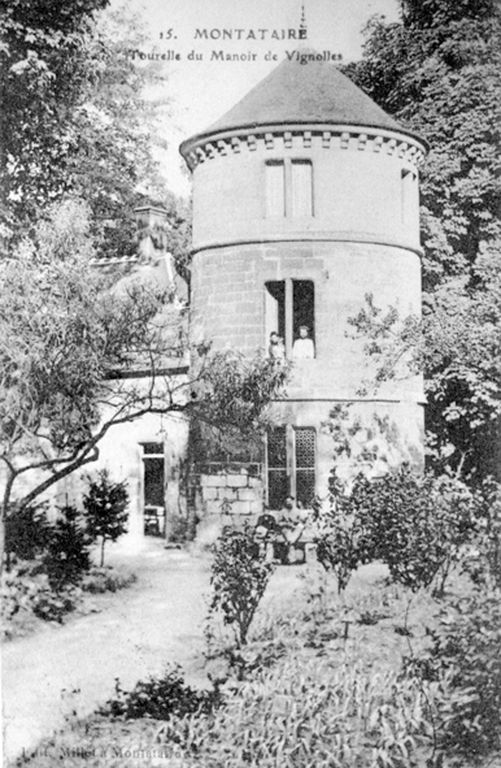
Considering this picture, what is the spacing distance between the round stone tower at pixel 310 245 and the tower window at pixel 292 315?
1.5 inches

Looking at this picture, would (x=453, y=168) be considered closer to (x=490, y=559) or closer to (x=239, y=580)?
(x=490, y=559)

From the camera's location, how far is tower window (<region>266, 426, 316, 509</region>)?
15180mm

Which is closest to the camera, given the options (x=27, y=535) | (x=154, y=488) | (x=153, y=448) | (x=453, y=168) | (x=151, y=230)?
(x=27, y=535)

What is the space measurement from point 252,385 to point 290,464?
425 centimetres

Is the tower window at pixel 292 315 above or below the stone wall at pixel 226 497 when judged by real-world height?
above

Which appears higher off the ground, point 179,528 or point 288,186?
point 288,186

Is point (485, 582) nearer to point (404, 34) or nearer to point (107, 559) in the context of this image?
point (107, 559)

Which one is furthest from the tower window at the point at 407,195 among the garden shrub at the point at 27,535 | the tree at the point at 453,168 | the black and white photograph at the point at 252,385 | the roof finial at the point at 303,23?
the garden shrub at the point at 27,535

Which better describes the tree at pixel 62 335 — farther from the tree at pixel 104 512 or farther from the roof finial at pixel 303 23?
the tree at pixel 104 512

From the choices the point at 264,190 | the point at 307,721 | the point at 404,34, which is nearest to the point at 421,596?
the point at 307,721

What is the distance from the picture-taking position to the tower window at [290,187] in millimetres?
15297

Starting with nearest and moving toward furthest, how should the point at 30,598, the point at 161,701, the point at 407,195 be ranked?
the point at 161,701 → the point at 30,598 → the point at 407,195

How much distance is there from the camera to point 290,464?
1518cm

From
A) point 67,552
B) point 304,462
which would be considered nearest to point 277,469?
point 304,462
